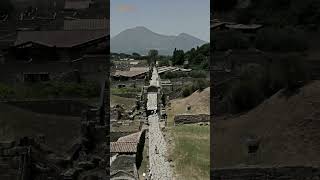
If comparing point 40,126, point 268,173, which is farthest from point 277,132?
point 40,126

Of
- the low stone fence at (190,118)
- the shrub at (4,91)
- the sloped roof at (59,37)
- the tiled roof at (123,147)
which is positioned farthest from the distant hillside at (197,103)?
the shrub at (4,91)

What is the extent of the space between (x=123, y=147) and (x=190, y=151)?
1738 millimetres

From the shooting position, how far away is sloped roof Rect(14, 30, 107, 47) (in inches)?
297

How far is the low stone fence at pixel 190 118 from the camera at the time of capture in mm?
16172

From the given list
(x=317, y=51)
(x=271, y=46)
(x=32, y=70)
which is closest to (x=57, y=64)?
(x=32, y=70)

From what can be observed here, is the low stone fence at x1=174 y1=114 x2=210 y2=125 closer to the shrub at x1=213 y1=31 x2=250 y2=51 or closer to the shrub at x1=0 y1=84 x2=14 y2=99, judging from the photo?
the shrub at x1=213 y1=31 x2=250 y2=51

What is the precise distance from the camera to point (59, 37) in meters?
7.66

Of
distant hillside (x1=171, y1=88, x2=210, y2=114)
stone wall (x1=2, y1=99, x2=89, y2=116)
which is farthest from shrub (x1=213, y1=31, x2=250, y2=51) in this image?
distant hillside (x1=171, y1=88, x2=210, y2=114)

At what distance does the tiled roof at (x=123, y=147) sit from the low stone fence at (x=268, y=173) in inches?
173

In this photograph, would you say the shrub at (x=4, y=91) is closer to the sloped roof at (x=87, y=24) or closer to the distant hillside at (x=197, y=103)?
the sloped roof at (x=87, y=24)

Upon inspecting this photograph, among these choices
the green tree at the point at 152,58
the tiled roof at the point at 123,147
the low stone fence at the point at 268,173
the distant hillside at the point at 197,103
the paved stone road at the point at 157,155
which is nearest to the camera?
the low stone fence at the point at 268,173

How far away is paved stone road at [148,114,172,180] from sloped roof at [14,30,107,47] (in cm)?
412

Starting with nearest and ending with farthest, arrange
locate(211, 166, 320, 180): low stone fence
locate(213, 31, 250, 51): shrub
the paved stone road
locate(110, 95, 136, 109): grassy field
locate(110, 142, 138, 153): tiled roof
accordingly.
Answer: locate(211, 166, 320, 180): low stone fence, locate(213, 31, 250, 51): shrub, the paved stone road, locate(110, 142, 138, 153): tiled roof, locate(110, 95, 136, 109): grassy field

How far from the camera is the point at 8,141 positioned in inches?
291
